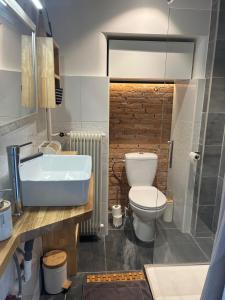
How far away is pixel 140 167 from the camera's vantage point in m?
2.65

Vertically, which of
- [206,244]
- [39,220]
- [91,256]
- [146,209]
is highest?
[39,220]

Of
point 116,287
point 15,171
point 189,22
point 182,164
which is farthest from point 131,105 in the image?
point 15,171

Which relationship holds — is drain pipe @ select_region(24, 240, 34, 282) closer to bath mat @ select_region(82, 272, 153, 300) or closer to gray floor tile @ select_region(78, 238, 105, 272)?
bath mat @ select_region(82, 272, 153, 300)

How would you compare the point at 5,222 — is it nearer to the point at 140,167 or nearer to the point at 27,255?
the point at 27,255

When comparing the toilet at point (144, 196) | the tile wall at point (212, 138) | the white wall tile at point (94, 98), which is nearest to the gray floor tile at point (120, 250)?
the toilet at point (144, 196)

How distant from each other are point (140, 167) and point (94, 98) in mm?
937

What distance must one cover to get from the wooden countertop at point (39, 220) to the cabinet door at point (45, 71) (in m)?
0.99

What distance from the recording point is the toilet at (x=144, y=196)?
7.59 feet

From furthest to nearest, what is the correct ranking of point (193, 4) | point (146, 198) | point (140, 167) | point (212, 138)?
point (140, 167), point (146, 198), point (212, 138), point (193, 4)

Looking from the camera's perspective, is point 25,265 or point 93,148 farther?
point 93,148

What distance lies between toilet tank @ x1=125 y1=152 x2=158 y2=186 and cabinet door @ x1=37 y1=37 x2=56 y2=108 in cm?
119

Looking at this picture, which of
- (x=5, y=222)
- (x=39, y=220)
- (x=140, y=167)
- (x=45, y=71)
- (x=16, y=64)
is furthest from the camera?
(x=140, y=167)

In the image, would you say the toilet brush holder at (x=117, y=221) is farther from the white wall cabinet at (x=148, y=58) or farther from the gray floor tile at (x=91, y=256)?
the white wall cabinet at (x=148, y=58)

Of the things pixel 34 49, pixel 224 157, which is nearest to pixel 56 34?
pixel 34 49
